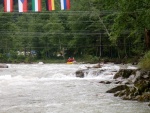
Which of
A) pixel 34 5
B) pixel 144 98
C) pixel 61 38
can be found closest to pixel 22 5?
pixel 34 5

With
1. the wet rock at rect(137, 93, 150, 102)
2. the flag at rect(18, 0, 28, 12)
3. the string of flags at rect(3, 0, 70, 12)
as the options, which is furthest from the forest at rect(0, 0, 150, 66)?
the wet rock at rect(137, 93, 150, 102)

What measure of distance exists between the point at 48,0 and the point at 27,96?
7.65 meters

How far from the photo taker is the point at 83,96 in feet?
46.9

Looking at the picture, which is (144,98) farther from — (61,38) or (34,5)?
(61,38)

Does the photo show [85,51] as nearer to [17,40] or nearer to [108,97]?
[17,40]

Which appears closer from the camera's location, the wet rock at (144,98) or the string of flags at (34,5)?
the wet rock at (144,98)

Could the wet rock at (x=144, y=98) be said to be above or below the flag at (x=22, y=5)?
below

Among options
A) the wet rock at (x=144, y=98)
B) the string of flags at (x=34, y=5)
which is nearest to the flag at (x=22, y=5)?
the string of flags at (x=34, y=5)

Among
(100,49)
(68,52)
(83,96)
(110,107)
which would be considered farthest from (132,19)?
(68,52)

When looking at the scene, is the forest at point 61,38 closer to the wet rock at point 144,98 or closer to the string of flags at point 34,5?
the string of flags at point 34,5

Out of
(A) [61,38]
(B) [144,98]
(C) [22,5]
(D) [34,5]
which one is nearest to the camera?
(B) [144,98]

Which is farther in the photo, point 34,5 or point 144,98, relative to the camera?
point 34,5

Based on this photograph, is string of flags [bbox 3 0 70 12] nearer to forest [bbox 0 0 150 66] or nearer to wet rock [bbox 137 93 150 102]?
wet rock [bbox 137 93 150 102]

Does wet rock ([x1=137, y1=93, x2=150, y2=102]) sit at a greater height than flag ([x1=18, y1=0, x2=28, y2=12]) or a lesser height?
lesser
